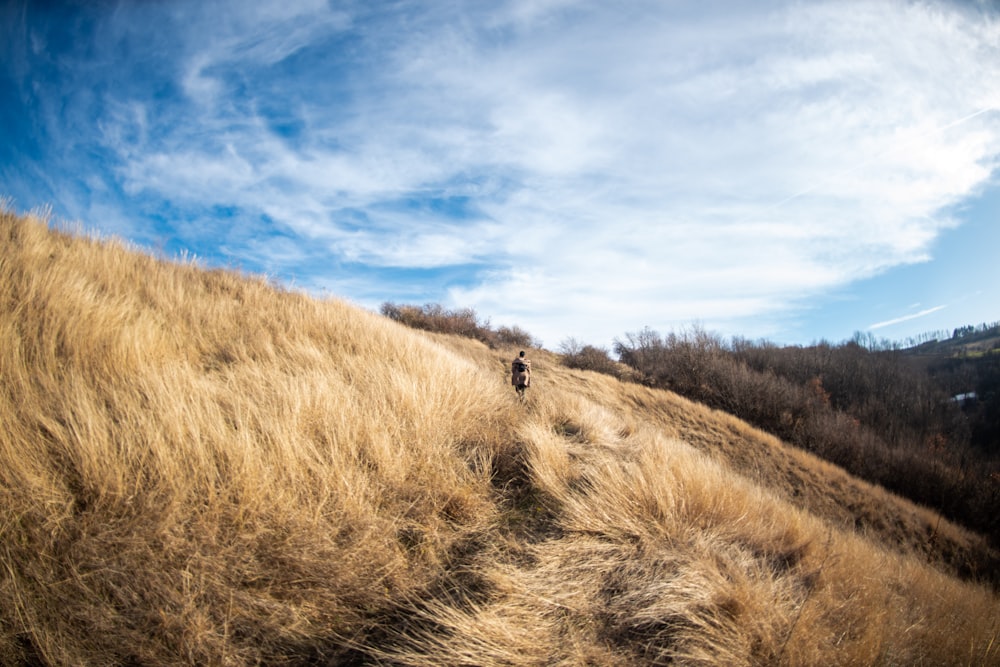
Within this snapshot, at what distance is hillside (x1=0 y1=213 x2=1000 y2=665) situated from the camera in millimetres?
2137

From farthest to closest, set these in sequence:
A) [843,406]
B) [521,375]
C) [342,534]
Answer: [843,406]
[521,375]
[342,534]

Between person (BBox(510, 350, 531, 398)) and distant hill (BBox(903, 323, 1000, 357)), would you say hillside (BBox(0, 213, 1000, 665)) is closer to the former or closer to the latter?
person (BBox(510, 350, 531, 398))

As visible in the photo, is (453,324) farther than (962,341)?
No

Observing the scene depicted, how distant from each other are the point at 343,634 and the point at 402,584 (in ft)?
1.48

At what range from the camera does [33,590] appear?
2.05 m

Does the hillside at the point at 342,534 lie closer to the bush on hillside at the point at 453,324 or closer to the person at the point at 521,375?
the person at the point at 521,375

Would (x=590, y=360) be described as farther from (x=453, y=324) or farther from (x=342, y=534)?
(x=342, y=534)

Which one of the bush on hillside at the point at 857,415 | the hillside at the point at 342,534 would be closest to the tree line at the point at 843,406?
the bush on hillside at the point at 857,415

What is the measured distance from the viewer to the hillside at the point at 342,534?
2137mm

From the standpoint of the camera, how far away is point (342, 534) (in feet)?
9.29

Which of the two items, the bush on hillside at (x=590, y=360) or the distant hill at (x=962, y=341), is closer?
the bush on hillside at (x=590, y=360)

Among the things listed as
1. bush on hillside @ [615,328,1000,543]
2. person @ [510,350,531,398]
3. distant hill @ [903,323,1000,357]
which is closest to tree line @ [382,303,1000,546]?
bush on hillside @ [615,328,1000,543]

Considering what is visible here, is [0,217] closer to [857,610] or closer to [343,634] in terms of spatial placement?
[343,634]

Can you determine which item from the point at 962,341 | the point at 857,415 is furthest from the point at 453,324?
the point at 962,341
